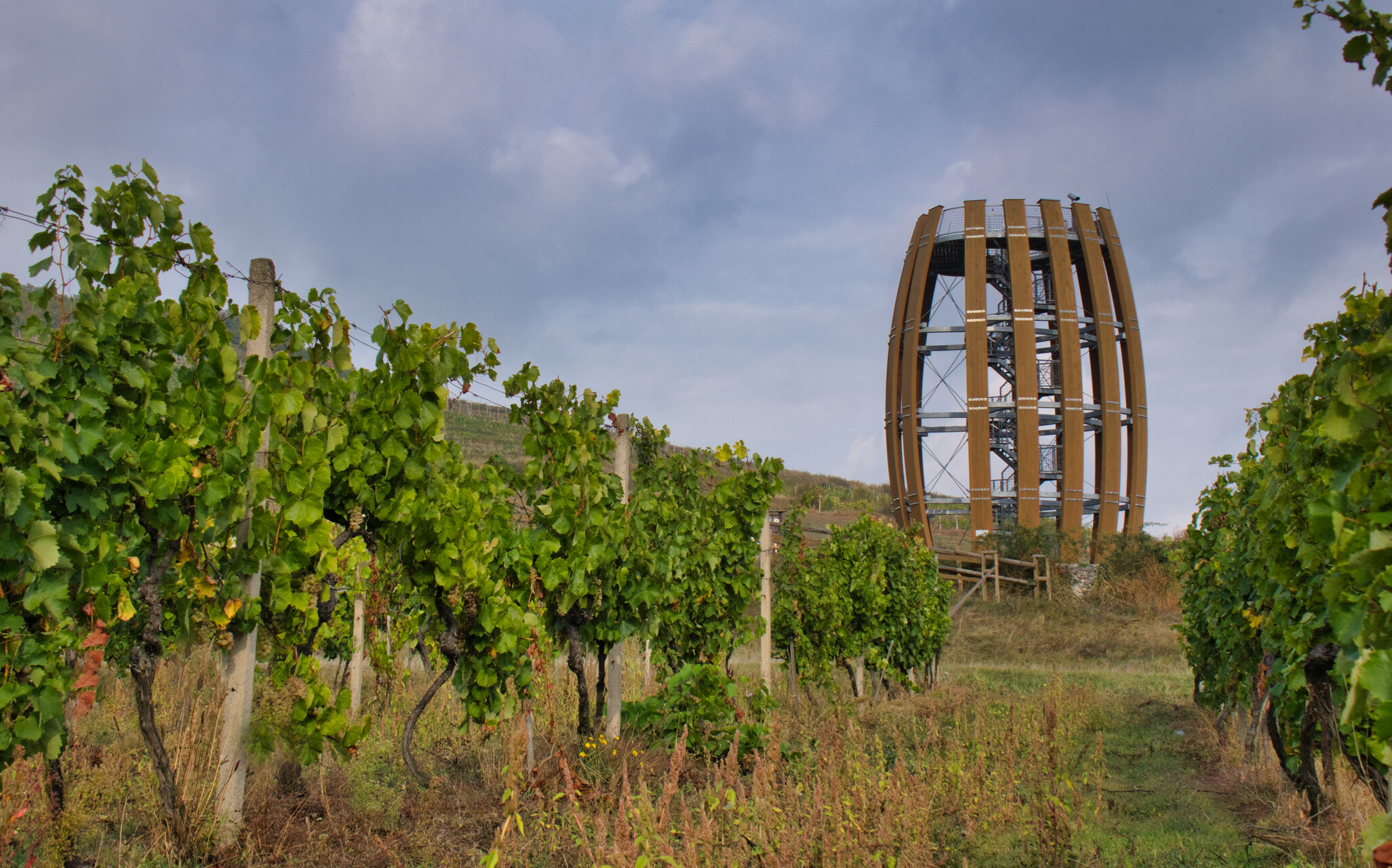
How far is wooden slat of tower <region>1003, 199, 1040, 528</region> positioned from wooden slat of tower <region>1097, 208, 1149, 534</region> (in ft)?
8.11

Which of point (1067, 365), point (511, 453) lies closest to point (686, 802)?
point (1067, 365)

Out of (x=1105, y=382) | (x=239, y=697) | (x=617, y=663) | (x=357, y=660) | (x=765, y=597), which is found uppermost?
(x=1105, y=382)

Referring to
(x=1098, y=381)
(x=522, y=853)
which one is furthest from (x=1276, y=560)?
(x=1098, y=381)

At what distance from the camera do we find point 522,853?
3.09 meters

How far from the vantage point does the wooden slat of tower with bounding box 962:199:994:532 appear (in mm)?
20109

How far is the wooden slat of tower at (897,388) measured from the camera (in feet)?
72.5

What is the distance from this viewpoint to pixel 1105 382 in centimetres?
2050

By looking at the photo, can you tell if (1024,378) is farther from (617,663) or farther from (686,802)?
(686,802)

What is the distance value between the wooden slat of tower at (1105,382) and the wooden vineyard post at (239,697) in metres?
21.0

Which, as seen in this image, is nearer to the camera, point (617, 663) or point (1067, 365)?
point (617, 663)

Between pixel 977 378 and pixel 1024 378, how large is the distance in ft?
3.71

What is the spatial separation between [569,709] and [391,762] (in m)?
1.48

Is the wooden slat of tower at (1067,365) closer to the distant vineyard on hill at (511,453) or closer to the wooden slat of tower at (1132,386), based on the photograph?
the wooden slat of tower at (1132,386)

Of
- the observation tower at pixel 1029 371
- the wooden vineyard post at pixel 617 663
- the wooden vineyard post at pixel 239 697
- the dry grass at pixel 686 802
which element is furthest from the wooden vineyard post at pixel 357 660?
the observation tower at pixel 1029 371
